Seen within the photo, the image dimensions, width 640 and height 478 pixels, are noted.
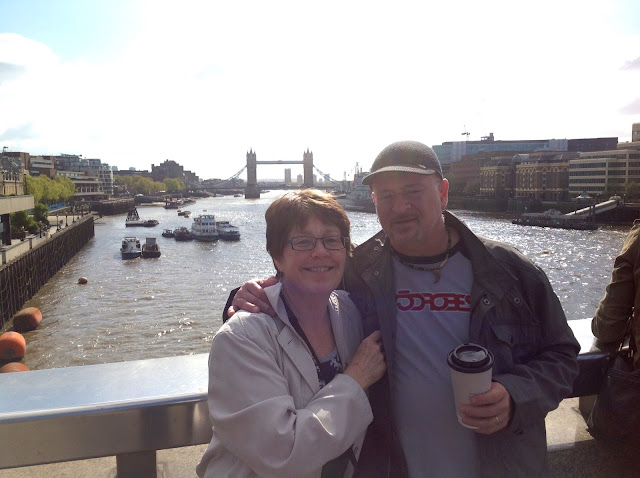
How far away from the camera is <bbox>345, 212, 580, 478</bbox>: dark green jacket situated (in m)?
0.98

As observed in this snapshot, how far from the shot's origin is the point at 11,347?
8359 mm

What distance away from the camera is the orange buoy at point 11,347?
831 centimetres

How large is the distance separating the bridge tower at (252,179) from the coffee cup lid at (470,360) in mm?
87720

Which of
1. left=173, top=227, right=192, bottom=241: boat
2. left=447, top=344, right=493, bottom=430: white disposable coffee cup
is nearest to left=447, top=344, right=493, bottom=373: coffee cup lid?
left=447, top=344, right=493, bottom=430: white disposable coffee cup

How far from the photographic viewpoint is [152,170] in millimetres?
113812

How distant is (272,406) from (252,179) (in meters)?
96.9

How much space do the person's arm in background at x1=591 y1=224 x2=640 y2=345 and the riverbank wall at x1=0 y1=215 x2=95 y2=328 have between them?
11.8m

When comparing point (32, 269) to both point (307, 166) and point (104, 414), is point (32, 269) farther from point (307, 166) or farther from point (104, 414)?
point (307, 166)

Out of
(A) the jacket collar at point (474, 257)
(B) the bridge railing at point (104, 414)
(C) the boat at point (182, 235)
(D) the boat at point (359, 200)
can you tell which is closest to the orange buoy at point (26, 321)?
(B) the bridge railing at point (104, 414)

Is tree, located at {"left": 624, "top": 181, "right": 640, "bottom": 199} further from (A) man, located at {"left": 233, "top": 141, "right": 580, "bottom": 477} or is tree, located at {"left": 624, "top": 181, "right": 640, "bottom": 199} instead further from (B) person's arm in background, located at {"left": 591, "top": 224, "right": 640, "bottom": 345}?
(A) man, located at {"left": 233, "top": 141, "right": 580, "bottom": 477}

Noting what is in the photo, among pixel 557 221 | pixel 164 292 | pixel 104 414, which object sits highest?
pixel 104 414

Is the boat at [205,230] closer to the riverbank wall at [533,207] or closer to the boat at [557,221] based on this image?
the riverbank wall at [533,207]

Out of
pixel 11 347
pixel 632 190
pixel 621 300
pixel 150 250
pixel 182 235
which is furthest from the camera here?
pixel 632 190

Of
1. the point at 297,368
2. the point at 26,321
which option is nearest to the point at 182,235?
the point at 26,321
